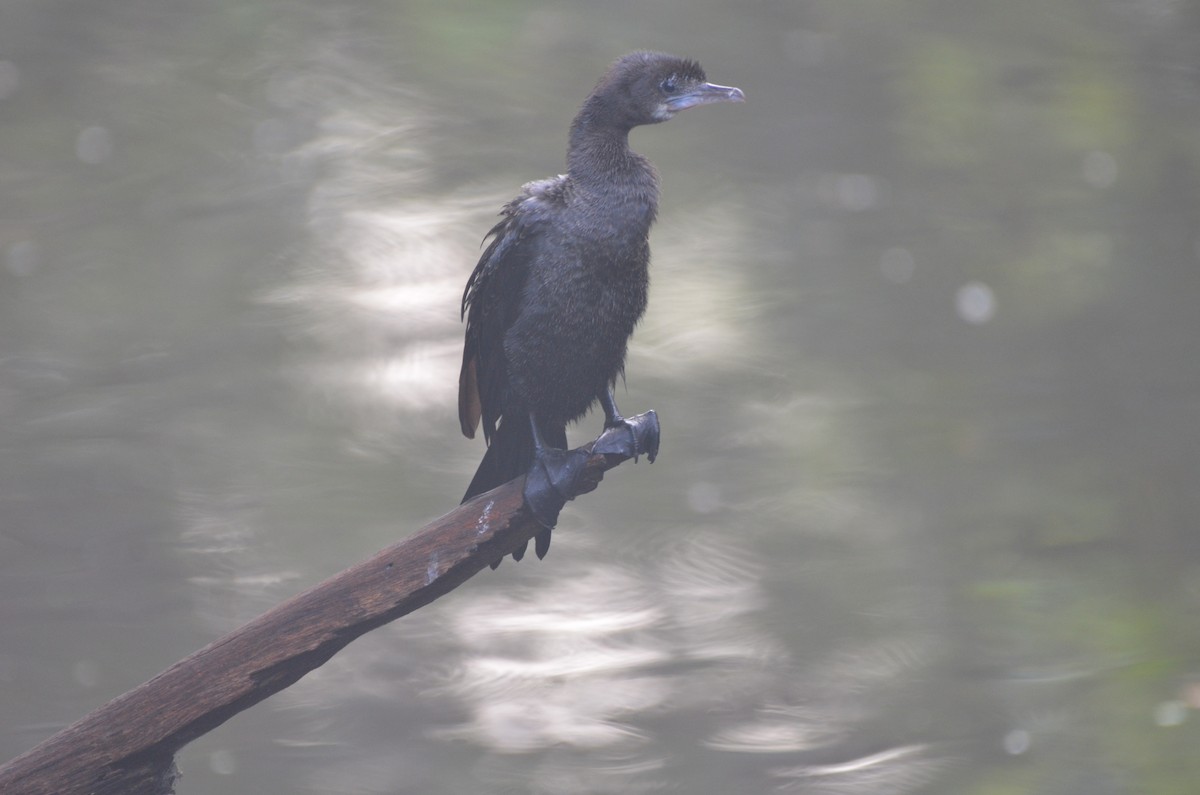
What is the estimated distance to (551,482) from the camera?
2305 millimetres

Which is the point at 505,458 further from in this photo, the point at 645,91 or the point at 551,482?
the point at 645,91

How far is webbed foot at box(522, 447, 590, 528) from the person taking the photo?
2295 millimetres

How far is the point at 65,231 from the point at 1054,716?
4.35m

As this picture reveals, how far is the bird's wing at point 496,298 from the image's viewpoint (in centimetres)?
243

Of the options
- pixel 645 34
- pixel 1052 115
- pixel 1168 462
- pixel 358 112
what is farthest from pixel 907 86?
pixel 358 112

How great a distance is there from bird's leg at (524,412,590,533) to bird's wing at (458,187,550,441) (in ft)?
0.80

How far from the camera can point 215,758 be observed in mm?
4035

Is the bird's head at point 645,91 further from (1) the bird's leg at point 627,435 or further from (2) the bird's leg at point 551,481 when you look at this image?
(2) the bird's leg at point 551,481

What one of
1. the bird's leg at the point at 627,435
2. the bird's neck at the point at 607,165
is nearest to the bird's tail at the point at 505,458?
the bird's leg at the point at 627,435

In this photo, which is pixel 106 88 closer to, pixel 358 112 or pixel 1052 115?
pixel 358 112

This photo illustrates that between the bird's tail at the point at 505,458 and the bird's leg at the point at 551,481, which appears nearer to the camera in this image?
the bird's leg at the point at 551,481

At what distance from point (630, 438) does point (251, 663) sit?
2.96 feet

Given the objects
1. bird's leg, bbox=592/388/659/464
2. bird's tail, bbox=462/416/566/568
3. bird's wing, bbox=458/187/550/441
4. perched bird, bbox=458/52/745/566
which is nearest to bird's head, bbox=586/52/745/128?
perched bird, bbox=458/52/745/566

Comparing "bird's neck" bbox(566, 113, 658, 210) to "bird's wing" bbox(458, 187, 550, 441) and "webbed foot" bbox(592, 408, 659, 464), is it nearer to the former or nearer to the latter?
"bird's wing" bbox(458, 187, 550, 441)
